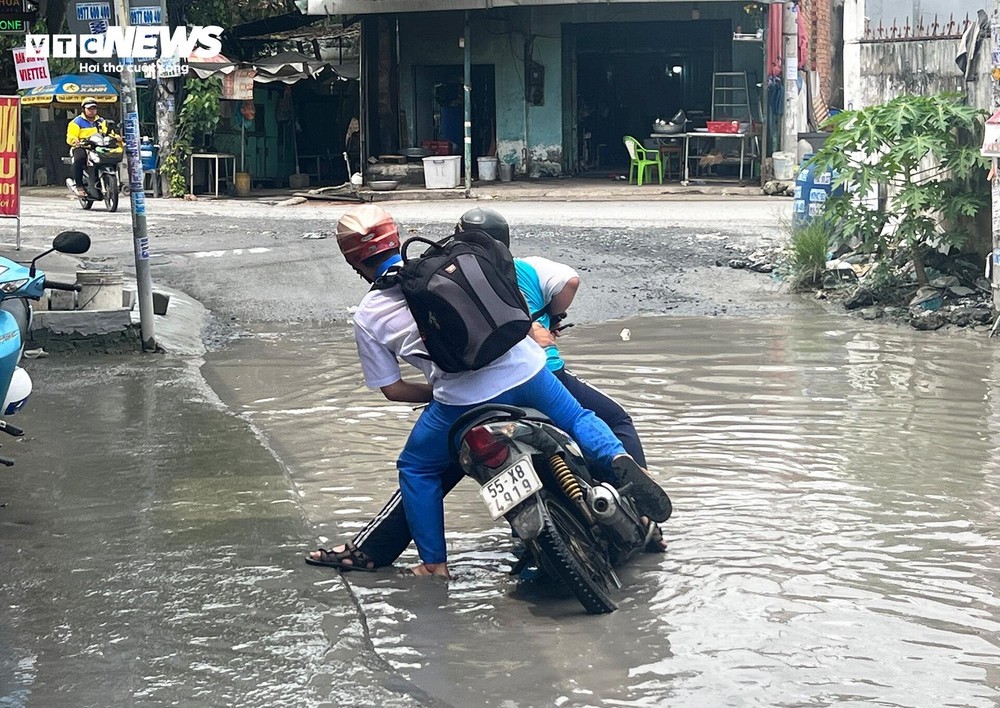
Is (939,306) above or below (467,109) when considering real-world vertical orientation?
below

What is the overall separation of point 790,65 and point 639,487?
2025 centimetres

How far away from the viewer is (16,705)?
3850 millimetres

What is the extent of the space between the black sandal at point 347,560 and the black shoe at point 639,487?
1.10 metres

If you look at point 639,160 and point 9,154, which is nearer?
point 9,154

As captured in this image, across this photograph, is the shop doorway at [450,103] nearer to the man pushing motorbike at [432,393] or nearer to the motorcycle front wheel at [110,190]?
the motorcycle front wheel at [110,190]

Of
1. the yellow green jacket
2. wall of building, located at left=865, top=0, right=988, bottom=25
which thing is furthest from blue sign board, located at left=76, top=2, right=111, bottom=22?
the yellow green jacket

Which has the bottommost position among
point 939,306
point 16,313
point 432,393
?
point 939,306

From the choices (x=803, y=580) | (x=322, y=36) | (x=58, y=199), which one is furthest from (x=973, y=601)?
(x=322, y=36)

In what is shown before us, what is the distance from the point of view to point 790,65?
23500mm

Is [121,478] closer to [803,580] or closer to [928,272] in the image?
[803,580]

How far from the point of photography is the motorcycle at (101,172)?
19875 mm

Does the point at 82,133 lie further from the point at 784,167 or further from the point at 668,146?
the point at 784,167

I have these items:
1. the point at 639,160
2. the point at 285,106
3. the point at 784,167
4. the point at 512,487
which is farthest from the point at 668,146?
the point at 512,487

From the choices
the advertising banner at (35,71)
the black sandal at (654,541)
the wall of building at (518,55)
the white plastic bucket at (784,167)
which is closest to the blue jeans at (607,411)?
the black sandal at (654,541)
